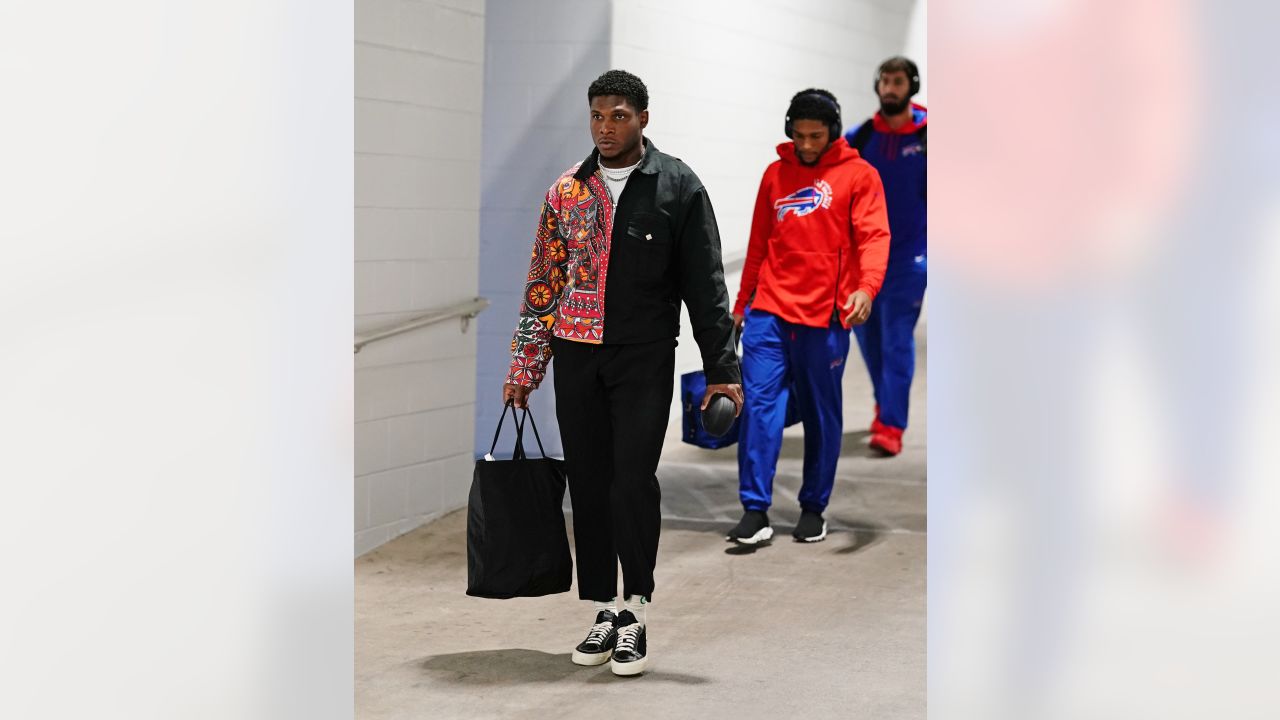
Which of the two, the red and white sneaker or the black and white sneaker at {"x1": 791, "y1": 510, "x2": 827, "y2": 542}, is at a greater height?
the red and white sneaker

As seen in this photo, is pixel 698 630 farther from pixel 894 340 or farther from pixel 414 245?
pixel 894 340

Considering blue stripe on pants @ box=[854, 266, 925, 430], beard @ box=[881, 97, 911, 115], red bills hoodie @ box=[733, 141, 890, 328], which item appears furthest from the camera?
blue stripe on pants @ box=[854, 266, 925, 430]

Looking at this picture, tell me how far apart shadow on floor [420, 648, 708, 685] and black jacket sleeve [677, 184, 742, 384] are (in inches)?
32.9

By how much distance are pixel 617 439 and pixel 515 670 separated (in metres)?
0.69

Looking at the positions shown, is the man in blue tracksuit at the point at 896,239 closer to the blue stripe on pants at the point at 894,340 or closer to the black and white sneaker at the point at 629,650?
the blue stripe on pants at the point at 894,340

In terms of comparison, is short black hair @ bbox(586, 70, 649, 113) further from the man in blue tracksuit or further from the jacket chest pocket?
the man in blue tracksuit

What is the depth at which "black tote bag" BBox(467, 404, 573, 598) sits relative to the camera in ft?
13.3

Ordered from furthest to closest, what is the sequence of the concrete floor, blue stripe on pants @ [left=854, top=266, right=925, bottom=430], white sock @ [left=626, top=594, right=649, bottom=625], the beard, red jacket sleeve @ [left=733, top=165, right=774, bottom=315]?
blue stripe on pants @ [left=854, top=266, right=925, bottom=430] < the beard < red jacket sleeve @ [left=733, top=165, right=774, bottom=315] < white sock @ [left=626, top=594, right=649, bottom=625] < the concrete floor

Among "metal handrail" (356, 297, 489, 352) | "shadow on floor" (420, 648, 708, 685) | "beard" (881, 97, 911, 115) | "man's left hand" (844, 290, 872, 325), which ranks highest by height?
"beard" (881, 97, 911, 115)

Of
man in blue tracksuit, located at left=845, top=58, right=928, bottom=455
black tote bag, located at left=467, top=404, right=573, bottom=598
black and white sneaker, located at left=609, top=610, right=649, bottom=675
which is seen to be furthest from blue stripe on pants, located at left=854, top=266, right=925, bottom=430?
black tote bag, located at left=467, top=404, right=573, bottom=598

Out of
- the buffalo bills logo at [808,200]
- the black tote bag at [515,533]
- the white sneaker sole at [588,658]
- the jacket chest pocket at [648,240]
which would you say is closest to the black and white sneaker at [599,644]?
the white sneaker sole at [588,658]

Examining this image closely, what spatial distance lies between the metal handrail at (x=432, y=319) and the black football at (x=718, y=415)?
178 cm
